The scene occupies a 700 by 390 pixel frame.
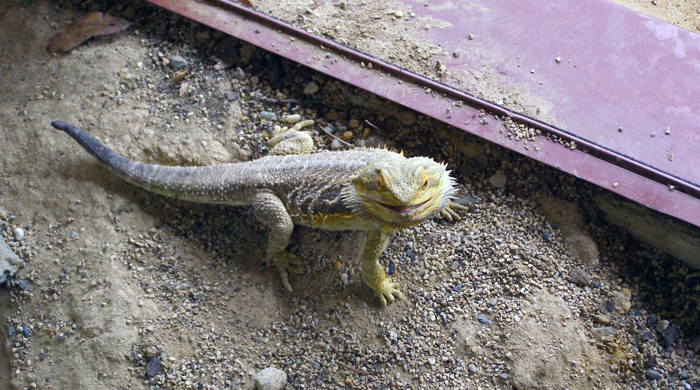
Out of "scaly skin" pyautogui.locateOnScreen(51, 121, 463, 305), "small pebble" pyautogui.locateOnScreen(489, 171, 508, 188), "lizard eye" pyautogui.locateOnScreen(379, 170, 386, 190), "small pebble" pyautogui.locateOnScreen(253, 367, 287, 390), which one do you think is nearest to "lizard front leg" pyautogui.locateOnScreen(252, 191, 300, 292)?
"scaly skin" pyautogui.locateOnScreen(51, 121, 463, 305)

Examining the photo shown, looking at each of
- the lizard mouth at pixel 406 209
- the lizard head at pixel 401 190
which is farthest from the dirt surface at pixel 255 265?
the lizard mouth at pixel 406 209

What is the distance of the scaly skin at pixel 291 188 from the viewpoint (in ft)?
9.78

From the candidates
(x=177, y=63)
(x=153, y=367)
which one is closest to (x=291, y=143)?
(x=177, y=63)

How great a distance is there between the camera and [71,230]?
3.38 meters

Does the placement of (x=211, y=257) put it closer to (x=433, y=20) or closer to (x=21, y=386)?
(x=21, y=386)

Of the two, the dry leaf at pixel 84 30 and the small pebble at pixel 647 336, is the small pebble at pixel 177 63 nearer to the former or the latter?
the dry leaf at pixel 84 30

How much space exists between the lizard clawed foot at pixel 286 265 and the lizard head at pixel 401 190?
37.4 inches

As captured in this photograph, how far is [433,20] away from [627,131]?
1.77 m

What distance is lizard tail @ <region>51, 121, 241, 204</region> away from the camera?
3309 millimetres

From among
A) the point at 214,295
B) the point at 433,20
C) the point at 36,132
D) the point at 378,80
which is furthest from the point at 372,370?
the point at 36,132

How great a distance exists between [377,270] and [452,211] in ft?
2.77

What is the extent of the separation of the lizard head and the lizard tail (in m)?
1.14

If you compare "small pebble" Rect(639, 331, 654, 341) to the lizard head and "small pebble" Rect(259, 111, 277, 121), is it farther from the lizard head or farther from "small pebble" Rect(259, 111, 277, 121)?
"small pebble" Rect(259, 111, 277, 121)

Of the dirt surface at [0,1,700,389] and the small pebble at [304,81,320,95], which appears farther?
the small pebble at [304,81,320,95]
